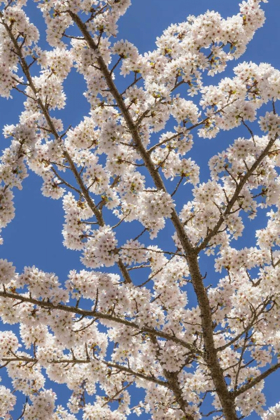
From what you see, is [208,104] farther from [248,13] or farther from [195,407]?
[195,407]

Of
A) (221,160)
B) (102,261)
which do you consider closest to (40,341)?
(102,261)

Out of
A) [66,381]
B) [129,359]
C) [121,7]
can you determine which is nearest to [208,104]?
[121,7]

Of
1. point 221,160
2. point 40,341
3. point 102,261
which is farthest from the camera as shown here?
point 40,341

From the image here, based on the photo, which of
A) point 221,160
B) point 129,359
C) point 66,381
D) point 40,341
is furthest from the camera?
point 66,381

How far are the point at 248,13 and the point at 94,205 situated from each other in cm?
566

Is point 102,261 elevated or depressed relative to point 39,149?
depressed

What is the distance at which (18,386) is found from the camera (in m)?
11.8

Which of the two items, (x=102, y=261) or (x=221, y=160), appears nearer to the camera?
(x=102, y=261)

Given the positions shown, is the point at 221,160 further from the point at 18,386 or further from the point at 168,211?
the point at 18,386

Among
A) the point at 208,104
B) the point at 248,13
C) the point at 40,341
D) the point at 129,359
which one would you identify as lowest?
the point at 129,359

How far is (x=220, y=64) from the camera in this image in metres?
9.55

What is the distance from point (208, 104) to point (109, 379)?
786 centimetres

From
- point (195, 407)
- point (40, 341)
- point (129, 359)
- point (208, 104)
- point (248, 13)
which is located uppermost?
point (248, 13)

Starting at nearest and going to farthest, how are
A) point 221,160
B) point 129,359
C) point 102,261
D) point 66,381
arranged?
point 102,261, point 221,160, point 129,359, point 66,381
